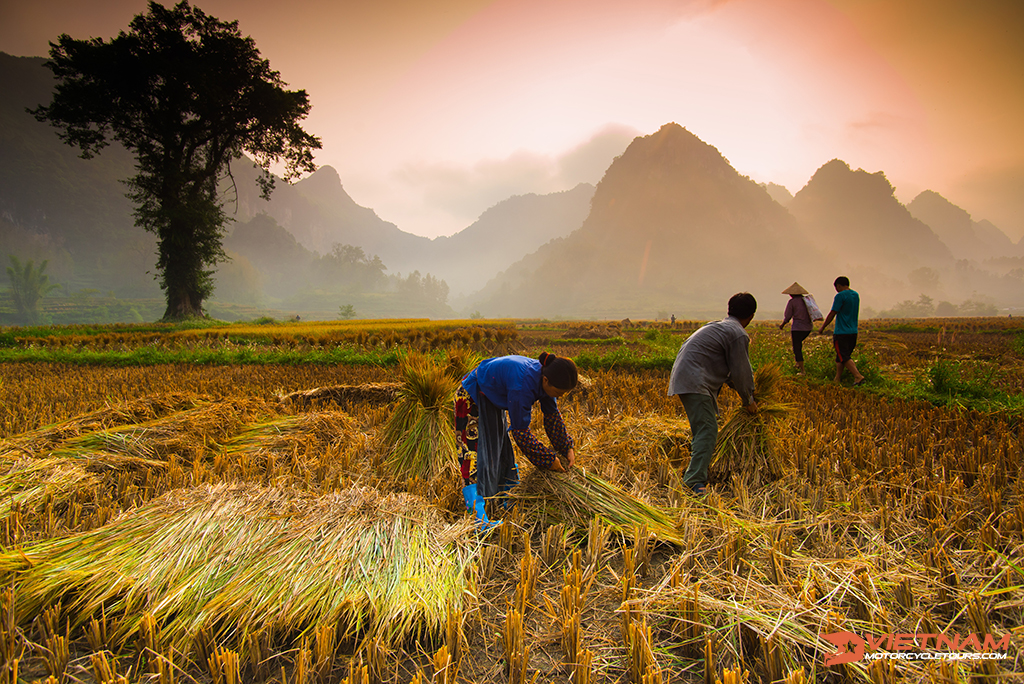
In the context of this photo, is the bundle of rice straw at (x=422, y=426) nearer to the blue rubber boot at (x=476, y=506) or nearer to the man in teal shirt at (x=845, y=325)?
the blue rubber boot at (x=476, y=506)

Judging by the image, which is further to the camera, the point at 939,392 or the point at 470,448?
the point at 939,392

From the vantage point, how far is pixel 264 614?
1692mm

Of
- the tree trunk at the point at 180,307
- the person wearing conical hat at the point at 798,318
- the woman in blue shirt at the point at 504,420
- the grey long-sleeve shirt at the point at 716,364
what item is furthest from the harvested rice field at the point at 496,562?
the tree trunk at the point at 180,307

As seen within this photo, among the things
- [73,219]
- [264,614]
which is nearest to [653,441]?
[264,614]

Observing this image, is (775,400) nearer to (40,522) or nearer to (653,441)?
(653,441)

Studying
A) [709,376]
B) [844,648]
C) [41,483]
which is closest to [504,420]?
[709,376]

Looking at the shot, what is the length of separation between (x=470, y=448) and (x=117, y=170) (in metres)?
251

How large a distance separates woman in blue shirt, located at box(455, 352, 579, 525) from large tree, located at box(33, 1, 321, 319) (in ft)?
106

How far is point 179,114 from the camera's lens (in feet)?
94.4

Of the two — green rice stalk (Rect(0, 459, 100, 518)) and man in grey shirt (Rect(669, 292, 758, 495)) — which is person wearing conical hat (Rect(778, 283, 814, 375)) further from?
green rice stalk (Rect(0, 459, 100, 518))

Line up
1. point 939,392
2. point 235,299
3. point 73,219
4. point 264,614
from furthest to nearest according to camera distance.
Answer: point 235,299 < point 73,219 < point 939,392 < point 264,614

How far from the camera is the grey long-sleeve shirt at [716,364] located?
3309 millimetres

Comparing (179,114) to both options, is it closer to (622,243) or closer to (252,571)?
(252,571)

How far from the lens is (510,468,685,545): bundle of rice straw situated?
2.49 meters
